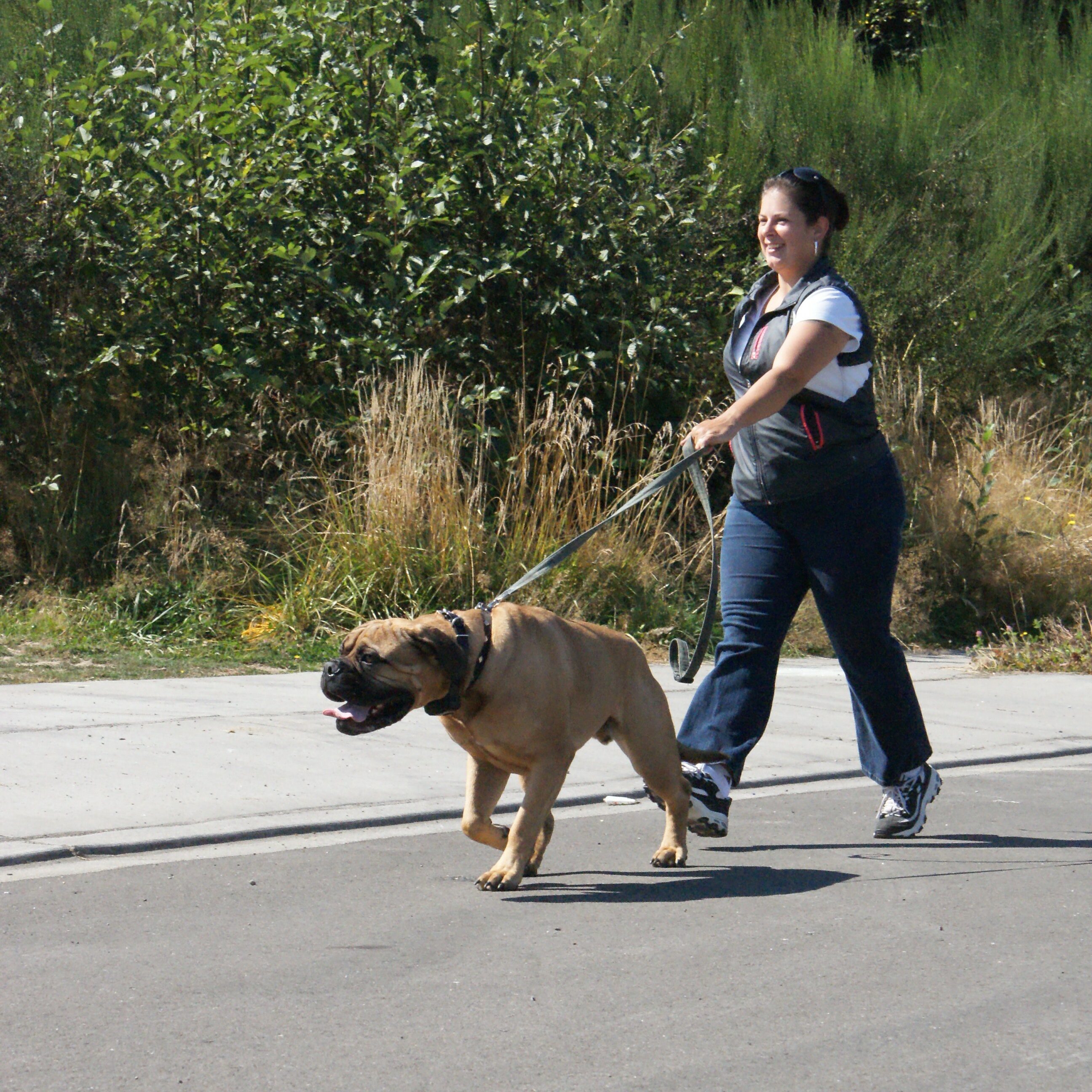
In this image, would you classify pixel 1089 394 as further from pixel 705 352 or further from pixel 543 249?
pixel 543 249

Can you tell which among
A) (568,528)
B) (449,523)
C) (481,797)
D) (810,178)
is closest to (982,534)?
(568,528)

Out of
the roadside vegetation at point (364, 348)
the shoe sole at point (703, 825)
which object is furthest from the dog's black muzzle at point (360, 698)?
the roadside vegetation at point (364, 348)

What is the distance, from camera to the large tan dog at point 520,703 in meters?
4.47

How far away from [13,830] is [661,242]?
302 inches

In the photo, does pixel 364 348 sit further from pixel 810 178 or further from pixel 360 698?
pixel 360 698

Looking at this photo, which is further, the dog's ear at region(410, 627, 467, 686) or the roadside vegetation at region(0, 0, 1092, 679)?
the roadside vegetation at region(0, 0, 1092, 679)

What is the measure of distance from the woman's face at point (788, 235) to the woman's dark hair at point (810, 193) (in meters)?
0.01

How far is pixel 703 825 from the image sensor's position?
547cm

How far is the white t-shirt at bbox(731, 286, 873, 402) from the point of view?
5172 millimetres

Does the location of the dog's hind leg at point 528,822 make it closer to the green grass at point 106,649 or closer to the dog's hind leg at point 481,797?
the dog's hind leg at point 481,797

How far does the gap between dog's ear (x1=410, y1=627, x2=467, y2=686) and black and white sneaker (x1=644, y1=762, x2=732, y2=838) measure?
1180 millimetres

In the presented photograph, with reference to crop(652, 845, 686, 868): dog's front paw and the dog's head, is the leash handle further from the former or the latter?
the dog's head

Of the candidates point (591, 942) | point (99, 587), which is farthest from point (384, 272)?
point (591, 942)

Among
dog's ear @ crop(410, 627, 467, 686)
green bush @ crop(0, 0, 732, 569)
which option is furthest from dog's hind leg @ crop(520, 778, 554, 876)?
green bush @ crop(0, 0, 732, 569)
